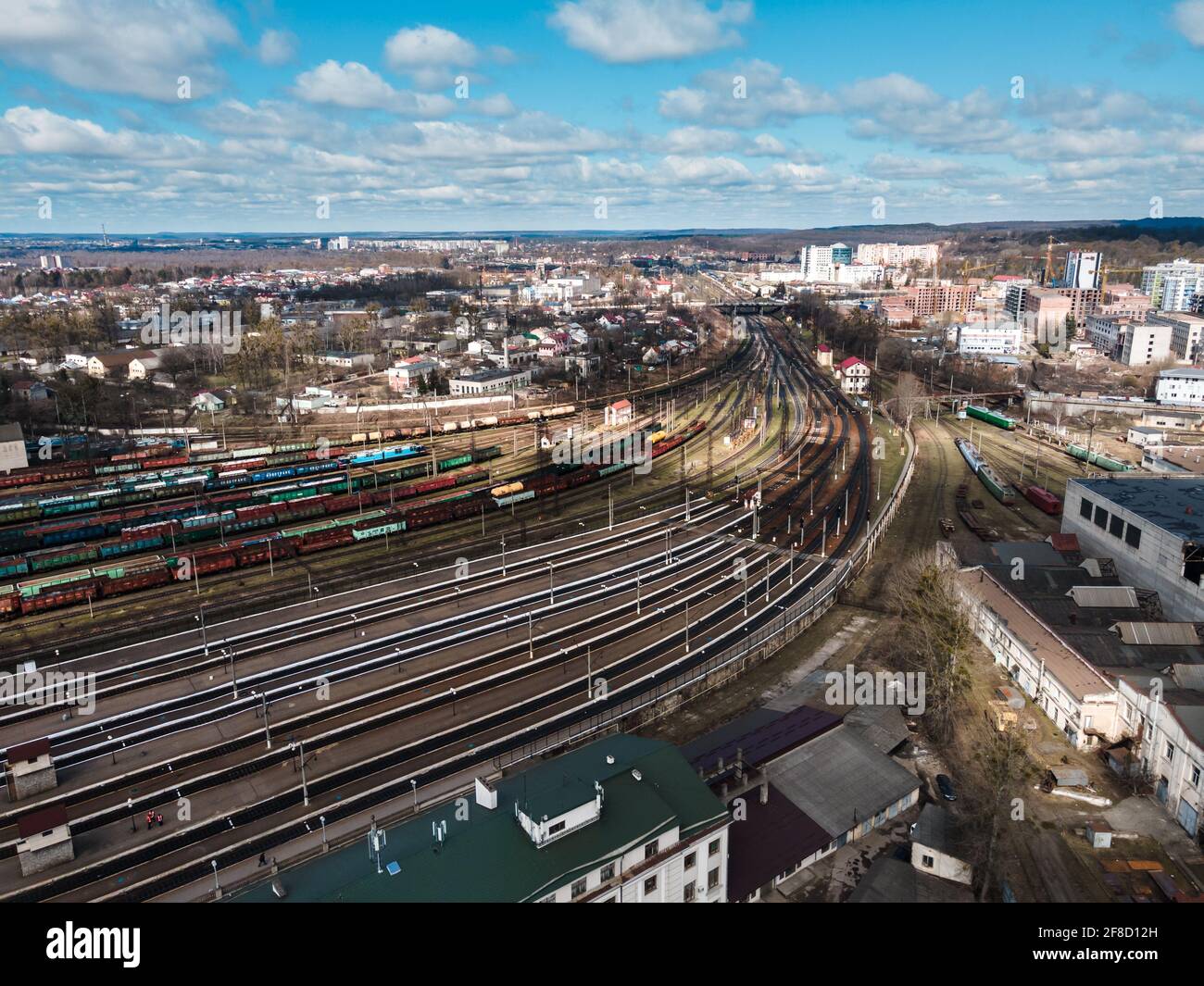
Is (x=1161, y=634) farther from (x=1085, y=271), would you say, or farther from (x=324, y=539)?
(x=1085, y=271)

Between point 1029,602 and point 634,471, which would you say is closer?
point 1029,602

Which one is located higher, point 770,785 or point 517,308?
point 517,308

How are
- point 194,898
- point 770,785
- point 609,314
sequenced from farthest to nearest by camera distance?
point 609,314, point 770,785, point 194,898

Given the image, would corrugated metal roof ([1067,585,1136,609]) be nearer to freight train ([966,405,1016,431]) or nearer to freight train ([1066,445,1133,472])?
freight train ([1066,445,1133,472])

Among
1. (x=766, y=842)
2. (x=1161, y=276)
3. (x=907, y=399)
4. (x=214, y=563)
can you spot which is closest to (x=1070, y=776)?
(x=766, y=842)

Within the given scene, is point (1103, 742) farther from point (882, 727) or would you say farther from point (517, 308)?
point (517, 308)

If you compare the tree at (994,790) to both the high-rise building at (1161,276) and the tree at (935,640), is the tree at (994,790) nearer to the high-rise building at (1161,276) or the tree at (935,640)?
the tree at (935,640)
